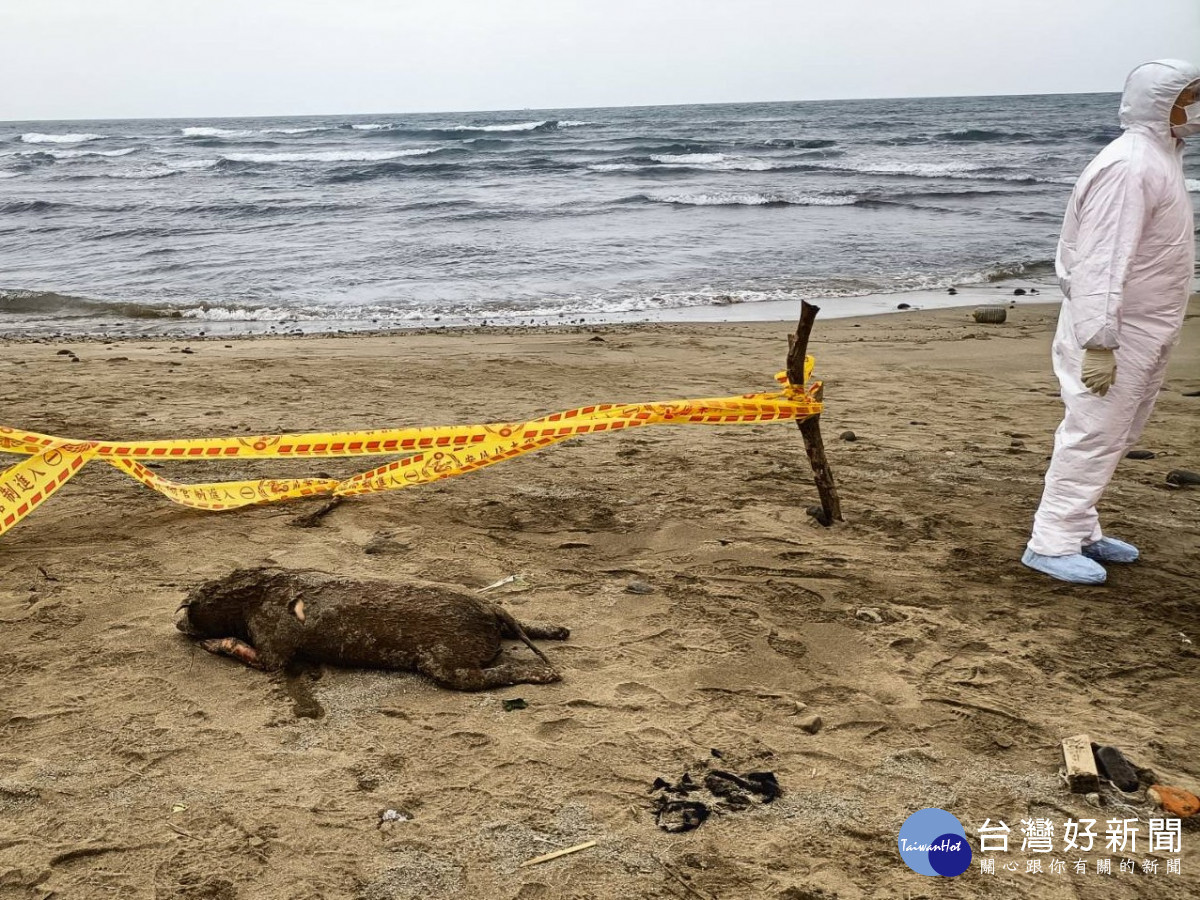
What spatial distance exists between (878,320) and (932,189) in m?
15.5

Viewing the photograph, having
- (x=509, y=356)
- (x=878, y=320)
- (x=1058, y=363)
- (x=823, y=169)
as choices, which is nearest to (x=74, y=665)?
(x=1058, y=363)

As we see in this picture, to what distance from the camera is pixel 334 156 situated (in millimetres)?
38156

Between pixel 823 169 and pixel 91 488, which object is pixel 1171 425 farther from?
pixel 823 169

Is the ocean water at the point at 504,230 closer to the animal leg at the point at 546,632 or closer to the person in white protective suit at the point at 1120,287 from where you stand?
the person in white protective suit at the point at 1120,287

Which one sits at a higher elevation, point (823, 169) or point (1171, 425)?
point (823, 169)

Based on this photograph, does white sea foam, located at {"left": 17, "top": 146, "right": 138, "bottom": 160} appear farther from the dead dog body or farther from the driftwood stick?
the driftwood stick

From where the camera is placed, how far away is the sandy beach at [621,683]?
2486 millimetres

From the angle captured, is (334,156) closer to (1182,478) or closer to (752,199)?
(752,199)

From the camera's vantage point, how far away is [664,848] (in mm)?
2514

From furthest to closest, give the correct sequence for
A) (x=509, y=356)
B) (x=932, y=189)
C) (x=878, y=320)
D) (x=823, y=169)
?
(x=823, y=169), (x=932, y=189), (x=878, y=320), (x=509, y=356)

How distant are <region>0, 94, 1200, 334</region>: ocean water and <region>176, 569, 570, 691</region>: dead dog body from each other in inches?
329

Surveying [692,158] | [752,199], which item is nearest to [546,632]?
[752,199]

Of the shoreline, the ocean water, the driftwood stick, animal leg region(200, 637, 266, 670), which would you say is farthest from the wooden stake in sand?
the ocean water

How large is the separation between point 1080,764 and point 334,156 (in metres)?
39.8
